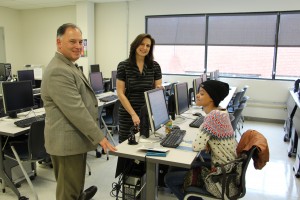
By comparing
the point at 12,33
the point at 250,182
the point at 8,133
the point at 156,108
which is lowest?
the point at 250,182

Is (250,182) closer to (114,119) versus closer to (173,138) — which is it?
(173,138)

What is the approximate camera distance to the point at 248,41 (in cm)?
624

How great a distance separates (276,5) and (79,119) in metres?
5.76

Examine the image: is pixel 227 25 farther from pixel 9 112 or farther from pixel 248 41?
pixel 9 112

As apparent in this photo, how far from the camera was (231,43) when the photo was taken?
21.0 feet

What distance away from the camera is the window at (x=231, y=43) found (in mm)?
6004

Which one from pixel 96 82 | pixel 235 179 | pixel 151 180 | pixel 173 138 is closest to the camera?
pixel 235 179

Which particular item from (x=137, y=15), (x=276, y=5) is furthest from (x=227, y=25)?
(x=137, y=15)

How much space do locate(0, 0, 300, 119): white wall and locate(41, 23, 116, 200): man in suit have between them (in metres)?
5.31

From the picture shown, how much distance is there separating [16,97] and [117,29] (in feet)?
16.3

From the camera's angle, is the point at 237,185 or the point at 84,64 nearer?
the point at 237,185

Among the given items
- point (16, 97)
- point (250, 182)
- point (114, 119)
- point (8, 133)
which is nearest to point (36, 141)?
point (8, 133)

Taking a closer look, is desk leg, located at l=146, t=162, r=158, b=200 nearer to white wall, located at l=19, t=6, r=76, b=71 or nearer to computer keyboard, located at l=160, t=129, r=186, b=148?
computer keyboard, located at l=160, t=129, r=186, b=148

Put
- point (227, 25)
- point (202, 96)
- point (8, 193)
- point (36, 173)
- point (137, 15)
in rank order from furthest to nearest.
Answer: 1. point (137, 15)
2. point (227, 25)
3. point (36, 173)
4. point (8, 193)
5. point (202, 96)
